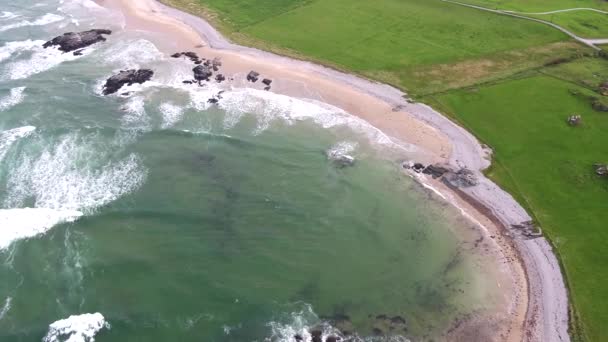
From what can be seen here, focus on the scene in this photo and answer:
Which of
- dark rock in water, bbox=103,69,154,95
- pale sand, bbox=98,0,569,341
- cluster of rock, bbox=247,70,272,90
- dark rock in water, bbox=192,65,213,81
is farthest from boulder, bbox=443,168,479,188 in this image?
dark rock in water, bbox=103,69,154,95

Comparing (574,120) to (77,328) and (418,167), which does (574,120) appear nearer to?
(418,167)

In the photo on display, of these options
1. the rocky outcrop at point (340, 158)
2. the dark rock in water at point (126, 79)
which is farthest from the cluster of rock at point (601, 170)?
the dark rock in water at point (126, 79)

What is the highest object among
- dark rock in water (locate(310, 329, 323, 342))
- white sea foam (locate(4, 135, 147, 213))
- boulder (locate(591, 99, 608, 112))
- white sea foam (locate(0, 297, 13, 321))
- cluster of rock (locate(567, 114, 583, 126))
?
boulder (locate(591, 99, 608, 112))

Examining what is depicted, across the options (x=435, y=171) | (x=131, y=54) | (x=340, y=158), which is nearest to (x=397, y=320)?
(x=435, y=171)

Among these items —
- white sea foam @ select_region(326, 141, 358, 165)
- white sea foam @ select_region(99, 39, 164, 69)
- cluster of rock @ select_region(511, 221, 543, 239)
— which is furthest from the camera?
white sea foam @ select_region(99, 39, 164, 69)

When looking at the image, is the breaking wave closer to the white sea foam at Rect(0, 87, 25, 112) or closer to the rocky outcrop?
the rocky outcrop

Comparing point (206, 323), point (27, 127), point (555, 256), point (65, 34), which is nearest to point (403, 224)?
point (555, 256)

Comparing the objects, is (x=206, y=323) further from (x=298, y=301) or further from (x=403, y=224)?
(x=403, y=224)
